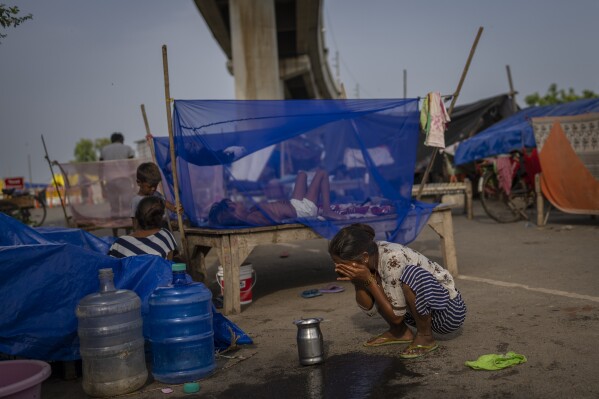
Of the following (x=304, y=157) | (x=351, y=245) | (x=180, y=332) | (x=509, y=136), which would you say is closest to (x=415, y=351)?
(x=351, y=245)

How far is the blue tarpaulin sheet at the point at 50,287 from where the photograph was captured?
3963 millimetres

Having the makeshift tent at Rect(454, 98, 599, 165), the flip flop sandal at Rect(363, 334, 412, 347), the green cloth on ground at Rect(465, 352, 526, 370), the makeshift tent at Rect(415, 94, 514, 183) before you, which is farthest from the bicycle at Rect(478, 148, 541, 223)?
the green cloth on ground at Rect(465, 352, 526, 370)

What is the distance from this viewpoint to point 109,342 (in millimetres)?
3854

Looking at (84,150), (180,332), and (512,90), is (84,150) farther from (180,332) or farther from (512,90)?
(180,332)

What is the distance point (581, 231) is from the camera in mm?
10109

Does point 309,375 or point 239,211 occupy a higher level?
point 239,211

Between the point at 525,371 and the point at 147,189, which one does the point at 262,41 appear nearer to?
the point at 147,189

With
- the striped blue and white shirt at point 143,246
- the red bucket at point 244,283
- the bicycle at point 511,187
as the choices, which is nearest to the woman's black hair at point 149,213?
the striped blue and white shirt at point 143,246

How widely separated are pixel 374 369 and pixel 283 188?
382 cm

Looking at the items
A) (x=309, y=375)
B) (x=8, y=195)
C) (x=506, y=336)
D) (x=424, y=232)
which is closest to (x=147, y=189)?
(x=309, y=375)

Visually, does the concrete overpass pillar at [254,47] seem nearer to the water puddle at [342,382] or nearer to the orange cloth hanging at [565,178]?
the orange cloth hanging at [565,178]

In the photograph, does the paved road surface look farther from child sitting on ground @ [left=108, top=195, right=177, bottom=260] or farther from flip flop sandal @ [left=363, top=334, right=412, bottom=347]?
child sitting on ground @ [left=108, top=195, right=177, bottom=260]

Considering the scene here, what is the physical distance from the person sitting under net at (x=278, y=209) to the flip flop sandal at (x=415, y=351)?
252cm

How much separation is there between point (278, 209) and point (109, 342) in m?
2.90
